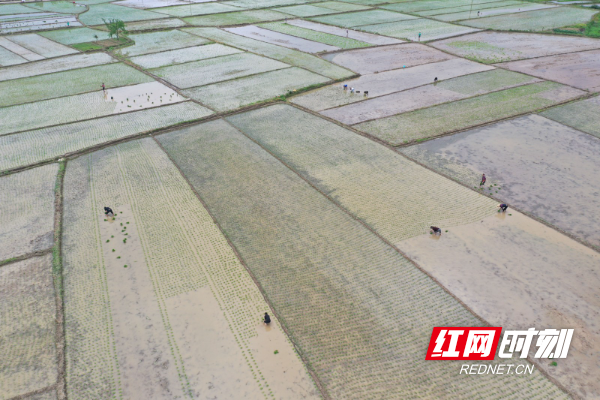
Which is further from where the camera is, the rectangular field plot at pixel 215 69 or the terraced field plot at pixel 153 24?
the terraced field plot at pixel 153 24

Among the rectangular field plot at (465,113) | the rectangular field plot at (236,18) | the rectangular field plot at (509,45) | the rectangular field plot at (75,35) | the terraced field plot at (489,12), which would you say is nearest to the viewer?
the rectangular field plot at (465,113)

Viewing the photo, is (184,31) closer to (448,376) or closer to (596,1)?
(448,376)

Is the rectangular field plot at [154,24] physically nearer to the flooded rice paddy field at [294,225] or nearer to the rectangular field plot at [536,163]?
the flooded rice paddy field at [294,225]

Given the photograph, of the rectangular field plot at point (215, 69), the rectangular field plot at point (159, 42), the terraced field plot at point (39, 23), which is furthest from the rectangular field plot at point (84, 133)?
the terraced field plot at point (39, 23)

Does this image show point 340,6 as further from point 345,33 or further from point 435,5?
point 345,33

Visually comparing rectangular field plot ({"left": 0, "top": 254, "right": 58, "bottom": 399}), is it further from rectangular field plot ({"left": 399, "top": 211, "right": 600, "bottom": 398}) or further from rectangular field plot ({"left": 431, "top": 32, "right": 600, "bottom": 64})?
rectangular field plot ({"left": 431, "top": 32, "right": 600, "bottom": 64})

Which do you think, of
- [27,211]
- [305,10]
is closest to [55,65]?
[27,211]
